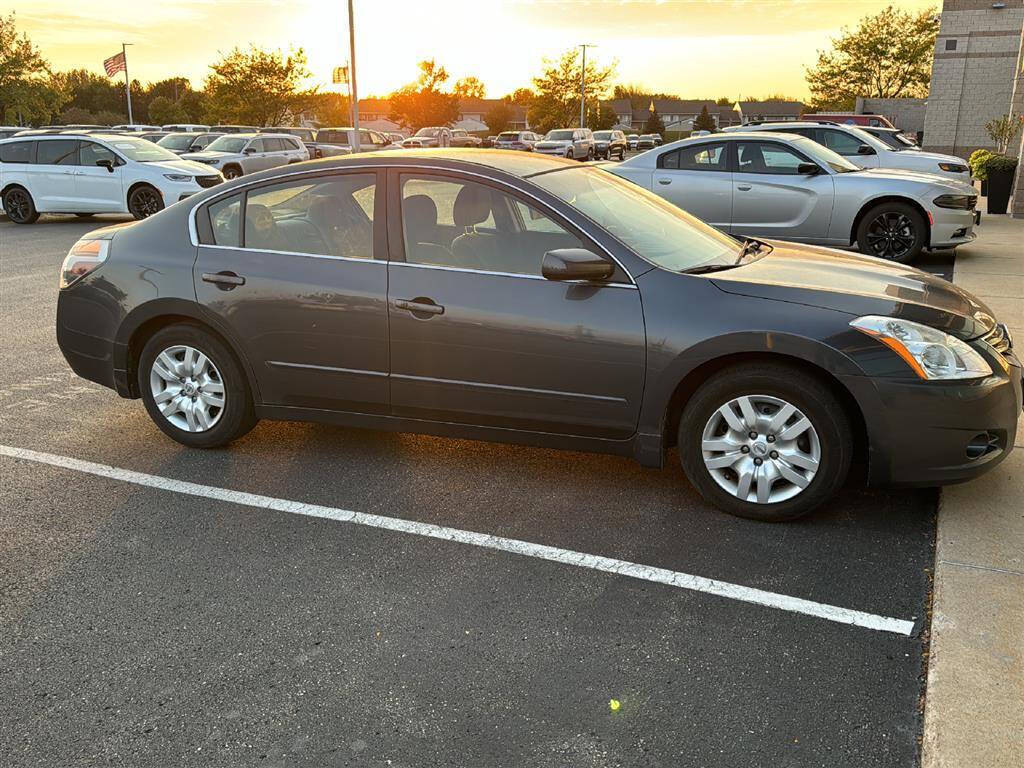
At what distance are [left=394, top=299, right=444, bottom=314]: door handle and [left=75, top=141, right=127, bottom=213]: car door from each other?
1483cm

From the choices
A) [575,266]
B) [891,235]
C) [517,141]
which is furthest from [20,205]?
[517,141]

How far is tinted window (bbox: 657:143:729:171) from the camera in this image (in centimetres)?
1184

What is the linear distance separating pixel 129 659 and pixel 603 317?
7.72ft

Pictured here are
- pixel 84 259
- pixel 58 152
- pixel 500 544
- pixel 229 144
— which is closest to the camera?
pixel 500 544

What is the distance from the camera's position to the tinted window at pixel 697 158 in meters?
11.8

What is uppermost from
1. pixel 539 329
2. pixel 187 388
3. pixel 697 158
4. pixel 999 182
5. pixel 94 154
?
pixel 697 158

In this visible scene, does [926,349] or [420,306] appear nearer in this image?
[926,349]

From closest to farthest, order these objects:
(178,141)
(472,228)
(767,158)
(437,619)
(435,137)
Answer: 1. (437,619)
2. (472,228)
3. (767,158)
4. (178,141)
5. (435,137)

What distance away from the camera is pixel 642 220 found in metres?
4.77

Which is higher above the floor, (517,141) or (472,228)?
(517,141)

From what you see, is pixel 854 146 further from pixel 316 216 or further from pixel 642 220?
pixel 316 216

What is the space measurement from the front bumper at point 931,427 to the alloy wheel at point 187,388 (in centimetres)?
326

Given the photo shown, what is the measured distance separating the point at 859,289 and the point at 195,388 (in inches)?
137

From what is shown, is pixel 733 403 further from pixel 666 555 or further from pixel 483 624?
pixel 483 624
